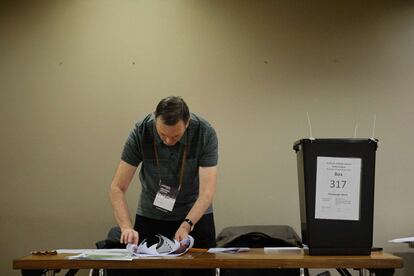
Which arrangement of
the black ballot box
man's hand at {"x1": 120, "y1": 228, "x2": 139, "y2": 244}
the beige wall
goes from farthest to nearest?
1. the beige wall
2. man's hand at {"x1": 120, "y1": 228, "x2": 139, "y2": 244}
3. the black ballot box

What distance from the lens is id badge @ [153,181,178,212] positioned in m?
2.25

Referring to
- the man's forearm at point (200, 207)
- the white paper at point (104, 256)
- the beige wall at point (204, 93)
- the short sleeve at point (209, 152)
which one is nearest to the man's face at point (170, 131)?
the short sleeve at point (209, 152)

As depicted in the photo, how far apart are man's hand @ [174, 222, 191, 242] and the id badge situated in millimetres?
180

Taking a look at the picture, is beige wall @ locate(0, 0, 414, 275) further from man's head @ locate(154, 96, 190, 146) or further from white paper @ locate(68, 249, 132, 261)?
white paper @ locate(68, 249, 132, 261)

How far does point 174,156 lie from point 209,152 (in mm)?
161

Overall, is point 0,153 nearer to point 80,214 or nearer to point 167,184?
point 80,214

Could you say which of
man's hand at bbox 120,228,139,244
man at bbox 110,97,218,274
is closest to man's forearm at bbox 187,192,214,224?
man at bbox 110,97,218,274

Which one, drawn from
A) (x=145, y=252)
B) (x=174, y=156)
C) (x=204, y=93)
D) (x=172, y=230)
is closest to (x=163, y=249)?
(x=145, y=252)

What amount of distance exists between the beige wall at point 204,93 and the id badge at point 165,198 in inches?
45.0

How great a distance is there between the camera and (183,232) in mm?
2053

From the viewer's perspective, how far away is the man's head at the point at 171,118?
206 centimetres

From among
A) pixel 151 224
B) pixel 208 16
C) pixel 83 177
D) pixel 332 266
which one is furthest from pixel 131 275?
pixel 208 16

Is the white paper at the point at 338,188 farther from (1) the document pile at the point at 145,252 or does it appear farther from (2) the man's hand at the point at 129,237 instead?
(2) the man's hand at the point at 129,237

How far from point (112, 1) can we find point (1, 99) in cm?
104
